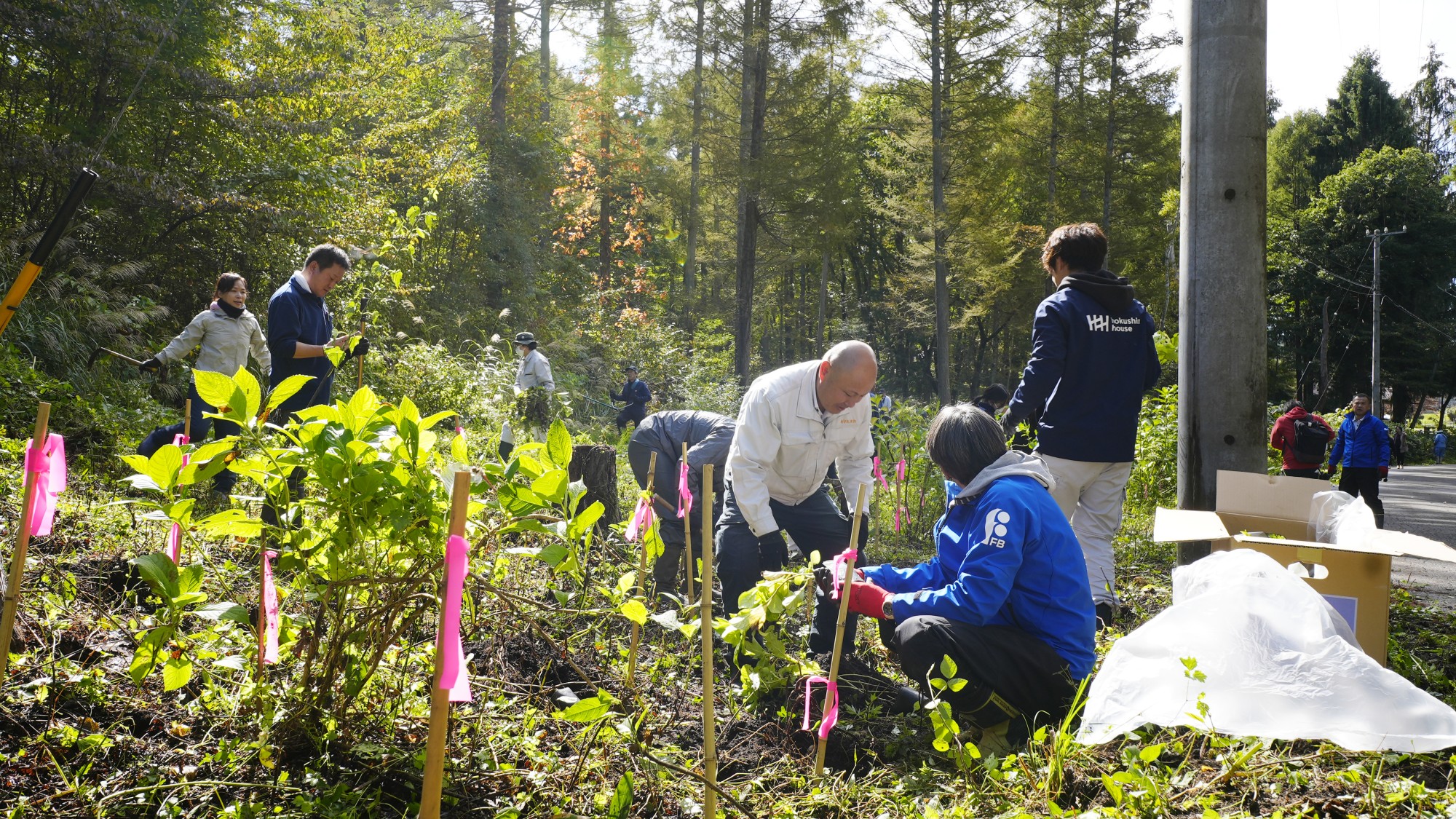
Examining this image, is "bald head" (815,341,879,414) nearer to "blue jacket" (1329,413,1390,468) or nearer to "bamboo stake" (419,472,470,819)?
"bamboo stake" (419,472,470,819)

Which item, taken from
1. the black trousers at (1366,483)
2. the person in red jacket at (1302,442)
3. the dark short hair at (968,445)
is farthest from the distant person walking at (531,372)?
the black trousers at (1366,483)

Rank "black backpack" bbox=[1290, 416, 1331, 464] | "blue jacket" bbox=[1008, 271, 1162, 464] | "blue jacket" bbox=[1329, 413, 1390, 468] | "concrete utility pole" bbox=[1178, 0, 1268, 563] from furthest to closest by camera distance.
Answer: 1. "blue jacket" bbox=[1329, 413, 1390, 468]
2. "black backpack" bbox=[1290, 416, 1331, 464]
3. "blue jacket" bbox=[1008, 271, 1162, 464]
4. "concrete utility pole" bbox=[1178, 0, 1268, 563]

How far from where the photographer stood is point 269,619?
6.16ft

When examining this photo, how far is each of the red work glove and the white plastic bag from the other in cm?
72

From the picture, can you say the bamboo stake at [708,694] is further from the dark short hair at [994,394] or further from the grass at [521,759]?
the dark short hair at [994,394]

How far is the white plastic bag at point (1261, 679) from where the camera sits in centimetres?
188

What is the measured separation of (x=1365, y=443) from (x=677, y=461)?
8.12 metres

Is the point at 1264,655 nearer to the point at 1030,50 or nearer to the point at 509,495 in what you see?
the point at 509,495

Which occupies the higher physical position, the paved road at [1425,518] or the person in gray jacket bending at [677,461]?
the person in gray jacket bending at [677,461]

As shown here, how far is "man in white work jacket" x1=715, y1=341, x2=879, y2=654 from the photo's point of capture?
133 inches

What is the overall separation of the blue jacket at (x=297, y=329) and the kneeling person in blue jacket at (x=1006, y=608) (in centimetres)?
321

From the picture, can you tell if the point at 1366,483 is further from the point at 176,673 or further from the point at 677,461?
the point at 176,673

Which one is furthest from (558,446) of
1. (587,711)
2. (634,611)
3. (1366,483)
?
(1366,483)

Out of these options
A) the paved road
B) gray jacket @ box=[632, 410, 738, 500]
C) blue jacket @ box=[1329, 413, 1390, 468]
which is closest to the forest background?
gray jacket @ box=[632, 410, 738, 500]
